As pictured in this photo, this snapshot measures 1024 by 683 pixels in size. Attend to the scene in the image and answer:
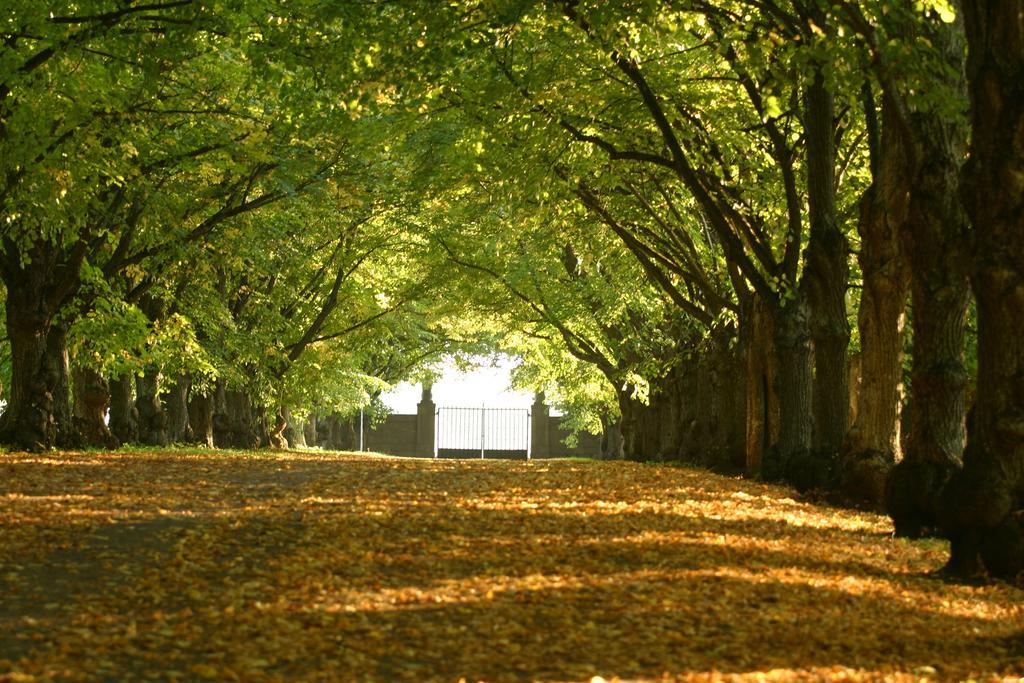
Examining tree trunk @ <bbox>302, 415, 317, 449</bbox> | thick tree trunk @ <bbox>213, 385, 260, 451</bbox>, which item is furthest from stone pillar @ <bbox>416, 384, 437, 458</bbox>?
thick tree trunk @ <bbox>213, 385, 260, 451</bbox>

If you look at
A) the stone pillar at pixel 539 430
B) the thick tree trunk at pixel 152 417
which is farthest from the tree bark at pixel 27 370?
the stone pillar at pixel 539 430

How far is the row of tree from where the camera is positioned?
10.6 meters

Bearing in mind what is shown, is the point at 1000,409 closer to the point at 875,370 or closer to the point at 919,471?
the point at 919,471

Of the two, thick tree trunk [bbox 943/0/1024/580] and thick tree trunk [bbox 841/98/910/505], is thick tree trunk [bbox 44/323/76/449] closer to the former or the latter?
thick tree trunk [bbox 841/98/910/505]

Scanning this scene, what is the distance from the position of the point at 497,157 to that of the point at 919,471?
1069 cm

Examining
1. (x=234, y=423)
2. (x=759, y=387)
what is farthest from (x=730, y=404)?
(x=234, y=423)

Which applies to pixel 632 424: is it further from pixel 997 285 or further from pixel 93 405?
pixel 997 285

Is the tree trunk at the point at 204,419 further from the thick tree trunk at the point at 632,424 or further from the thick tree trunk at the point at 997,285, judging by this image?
the thick tree trunk at the point at 997,285

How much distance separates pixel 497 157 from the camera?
66.3 ft

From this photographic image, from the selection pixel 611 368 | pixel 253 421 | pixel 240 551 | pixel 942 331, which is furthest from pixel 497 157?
pixel 253 421

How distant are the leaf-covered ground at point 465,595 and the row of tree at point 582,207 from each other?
1.42m

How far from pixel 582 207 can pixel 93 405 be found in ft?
35.3

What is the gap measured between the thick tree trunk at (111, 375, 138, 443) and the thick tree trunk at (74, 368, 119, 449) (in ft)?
5.74

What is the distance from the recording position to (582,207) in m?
26.2
